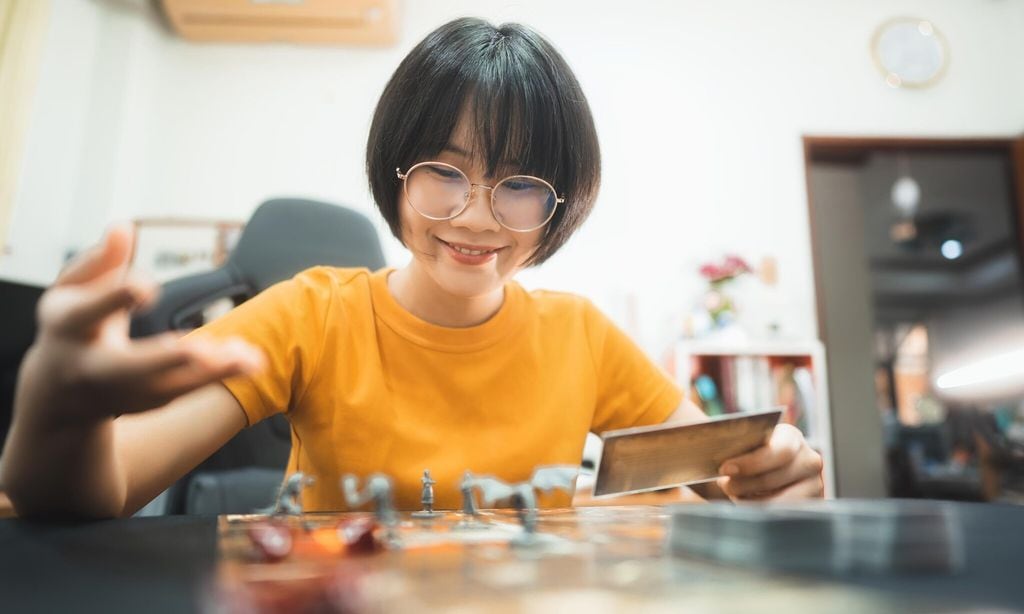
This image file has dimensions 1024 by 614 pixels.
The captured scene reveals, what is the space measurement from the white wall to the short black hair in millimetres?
1952

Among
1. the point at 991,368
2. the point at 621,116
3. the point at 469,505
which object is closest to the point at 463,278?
the point at 469,505

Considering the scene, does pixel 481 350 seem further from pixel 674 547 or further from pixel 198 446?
pixel 674 547

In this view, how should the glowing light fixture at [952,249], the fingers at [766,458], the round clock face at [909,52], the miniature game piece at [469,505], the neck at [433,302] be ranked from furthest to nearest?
the glowing light fixture at [952,249] → the round clock face at [909,52] → the neck at [433,302] → the fingers at [766,458] → the miniature game piece at [469,505]

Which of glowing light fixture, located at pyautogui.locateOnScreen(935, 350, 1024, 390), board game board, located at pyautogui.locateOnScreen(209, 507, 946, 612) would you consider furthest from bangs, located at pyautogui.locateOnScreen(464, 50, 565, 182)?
glowing light fixture, located at pyautogui.locateOnScreen(935, 350, 1024, 390)

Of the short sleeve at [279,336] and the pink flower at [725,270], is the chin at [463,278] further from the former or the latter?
the pink flower at [725,270]

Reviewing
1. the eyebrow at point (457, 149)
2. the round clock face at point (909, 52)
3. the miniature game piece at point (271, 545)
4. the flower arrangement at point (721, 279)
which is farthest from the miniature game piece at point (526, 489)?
the round clock face at point (909, 52)

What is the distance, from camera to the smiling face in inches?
30.0

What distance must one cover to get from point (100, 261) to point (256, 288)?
2.70 feet

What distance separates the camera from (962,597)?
0.95ft

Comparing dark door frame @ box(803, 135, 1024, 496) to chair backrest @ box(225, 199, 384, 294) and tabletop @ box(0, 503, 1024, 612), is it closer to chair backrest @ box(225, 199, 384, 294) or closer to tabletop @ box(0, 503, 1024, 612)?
chair backrest @ box(225, 199, 384, 294)

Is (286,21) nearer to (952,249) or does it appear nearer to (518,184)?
(518,184)

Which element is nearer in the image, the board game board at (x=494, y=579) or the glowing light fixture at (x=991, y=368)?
the board game board at (x=494, y=579)

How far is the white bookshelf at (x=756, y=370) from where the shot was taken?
2.49m

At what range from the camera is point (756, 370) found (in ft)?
8.43
